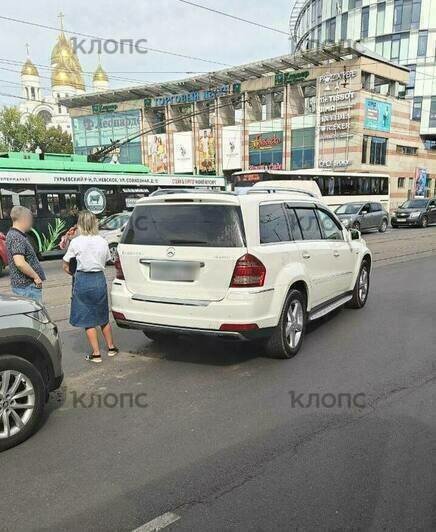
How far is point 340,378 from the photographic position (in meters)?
4.59

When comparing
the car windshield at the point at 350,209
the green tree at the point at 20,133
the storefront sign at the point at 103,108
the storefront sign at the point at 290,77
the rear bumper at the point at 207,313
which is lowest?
the car windshield at the point at 350,209

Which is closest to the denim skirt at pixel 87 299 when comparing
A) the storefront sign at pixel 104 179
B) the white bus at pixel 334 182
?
the storefront sign at pixel 104 179

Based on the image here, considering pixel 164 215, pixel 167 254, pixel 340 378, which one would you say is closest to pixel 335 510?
pixel 340 378

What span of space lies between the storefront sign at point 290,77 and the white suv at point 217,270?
41.1 m

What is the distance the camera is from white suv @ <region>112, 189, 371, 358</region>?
15.0 feet

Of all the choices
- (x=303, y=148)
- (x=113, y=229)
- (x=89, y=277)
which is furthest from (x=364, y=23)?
(x=89, y=277)

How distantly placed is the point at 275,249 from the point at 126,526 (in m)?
3.05

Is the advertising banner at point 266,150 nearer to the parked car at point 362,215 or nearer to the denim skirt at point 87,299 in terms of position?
the parked car at point 362,215

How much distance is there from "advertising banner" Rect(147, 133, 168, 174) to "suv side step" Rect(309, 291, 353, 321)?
50232mm

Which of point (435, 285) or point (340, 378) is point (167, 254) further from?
point (435, 285)

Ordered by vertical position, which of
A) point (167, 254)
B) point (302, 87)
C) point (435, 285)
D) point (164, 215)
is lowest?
point (435, 285)

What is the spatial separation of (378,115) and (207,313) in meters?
41.9

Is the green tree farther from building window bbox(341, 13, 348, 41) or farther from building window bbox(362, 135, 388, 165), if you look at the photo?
building window bbox(341, 13, 348, 41)

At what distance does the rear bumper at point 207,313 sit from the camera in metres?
4.53
